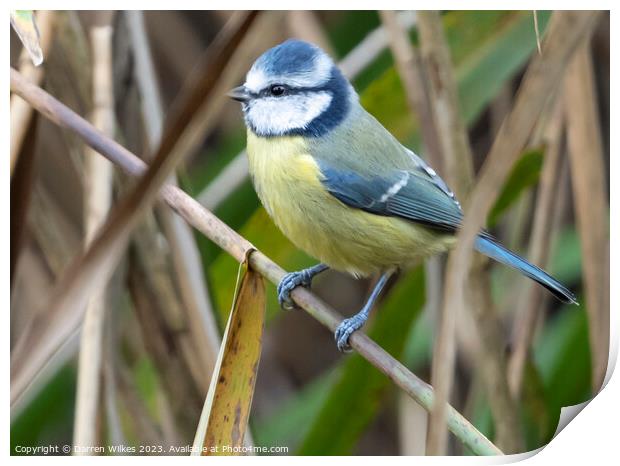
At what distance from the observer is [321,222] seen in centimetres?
94

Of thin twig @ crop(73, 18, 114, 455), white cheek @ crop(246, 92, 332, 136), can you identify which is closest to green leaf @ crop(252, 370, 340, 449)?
thin twig @ crop(73, 18, 114, 455)

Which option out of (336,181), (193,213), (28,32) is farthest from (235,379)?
(28,32)

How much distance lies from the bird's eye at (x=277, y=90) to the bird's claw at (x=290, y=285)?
233 millimetres

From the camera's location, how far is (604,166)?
3.17 ft

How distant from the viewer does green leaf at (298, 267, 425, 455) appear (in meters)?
A: 0.95

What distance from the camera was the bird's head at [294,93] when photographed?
96 centimetres

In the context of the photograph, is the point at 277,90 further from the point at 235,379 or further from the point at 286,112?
the point at 235,379

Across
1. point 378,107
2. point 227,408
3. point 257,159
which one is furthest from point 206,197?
point 227,408

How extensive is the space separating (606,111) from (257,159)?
18.2 inches

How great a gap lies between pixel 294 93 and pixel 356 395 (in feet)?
1.30

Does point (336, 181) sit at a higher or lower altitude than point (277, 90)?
lower

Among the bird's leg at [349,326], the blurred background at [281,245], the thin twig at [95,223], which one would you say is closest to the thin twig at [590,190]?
the blurred background at [281,245]

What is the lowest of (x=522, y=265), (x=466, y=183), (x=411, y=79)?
(x=522, y=265)
